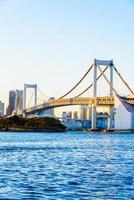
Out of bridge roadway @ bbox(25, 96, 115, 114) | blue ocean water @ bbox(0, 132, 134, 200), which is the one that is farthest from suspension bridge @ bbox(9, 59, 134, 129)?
blue ocean water @ bbox(0, 132, 134, 200)

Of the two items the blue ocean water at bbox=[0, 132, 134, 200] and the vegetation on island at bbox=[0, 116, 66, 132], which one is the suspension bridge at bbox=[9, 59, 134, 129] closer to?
the vegetation on island at bbox=[0, 116, 66, 132]

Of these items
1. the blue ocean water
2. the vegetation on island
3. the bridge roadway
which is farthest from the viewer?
the vegetation on island

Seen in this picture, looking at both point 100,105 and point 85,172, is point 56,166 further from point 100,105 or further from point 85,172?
point 100,105

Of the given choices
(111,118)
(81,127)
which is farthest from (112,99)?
(81,127)

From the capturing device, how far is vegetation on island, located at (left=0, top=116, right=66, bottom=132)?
2793 inches

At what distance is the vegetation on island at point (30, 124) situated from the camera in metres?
70.9

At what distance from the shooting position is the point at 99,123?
8075 cm

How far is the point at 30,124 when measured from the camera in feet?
236

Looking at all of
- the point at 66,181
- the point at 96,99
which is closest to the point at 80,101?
the point at 96,99

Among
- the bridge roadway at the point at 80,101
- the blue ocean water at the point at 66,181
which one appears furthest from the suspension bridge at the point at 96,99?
the blue ocean water at the point at 66,181

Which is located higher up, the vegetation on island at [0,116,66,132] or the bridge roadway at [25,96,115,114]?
the bridge roadway at [25,96,115,114]

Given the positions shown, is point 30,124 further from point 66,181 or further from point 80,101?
point 66,181

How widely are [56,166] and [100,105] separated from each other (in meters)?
44.5

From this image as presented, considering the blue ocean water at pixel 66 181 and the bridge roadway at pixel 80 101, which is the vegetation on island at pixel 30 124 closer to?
the bridge roadway at pixel 80 101
